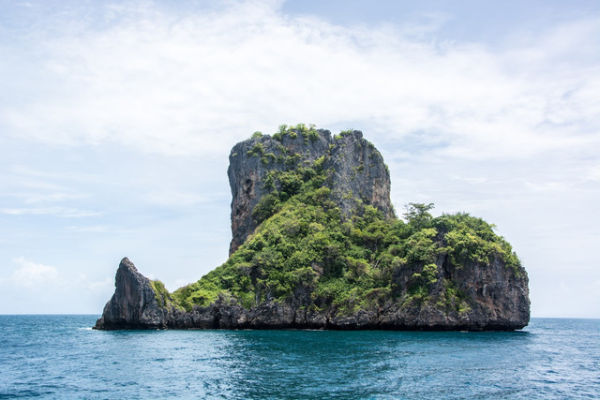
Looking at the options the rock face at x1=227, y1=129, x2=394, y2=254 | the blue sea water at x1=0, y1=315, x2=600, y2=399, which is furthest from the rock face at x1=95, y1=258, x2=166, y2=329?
the rock face at x1=227, y1=129, x2=394, y2=254

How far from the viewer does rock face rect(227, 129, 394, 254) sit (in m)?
81.1

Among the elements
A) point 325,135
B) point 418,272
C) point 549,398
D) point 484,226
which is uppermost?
point 325,135

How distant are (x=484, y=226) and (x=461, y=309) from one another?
44.1 ft

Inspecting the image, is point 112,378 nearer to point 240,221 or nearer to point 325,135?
point 240,221

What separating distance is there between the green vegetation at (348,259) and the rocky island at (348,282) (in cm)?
14

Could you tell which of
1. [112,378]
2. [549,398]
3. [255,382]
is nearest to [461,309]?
[549,398]

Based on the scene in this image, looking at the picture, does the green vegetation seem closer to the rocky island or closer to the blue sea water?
the rocky island

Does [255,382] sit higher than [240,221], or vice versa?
[240,221]

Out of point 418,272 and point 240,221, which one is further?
point 240,221

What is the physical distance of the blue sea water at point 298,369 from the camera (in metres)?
25.3

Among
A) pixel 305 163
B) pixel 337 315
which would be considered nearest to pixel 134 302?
pixel 337 315

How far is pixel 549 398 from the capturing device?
25.1 m

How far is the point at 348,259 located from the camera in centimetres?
6756

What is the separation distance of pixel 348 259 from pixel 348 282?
358 centimetres
